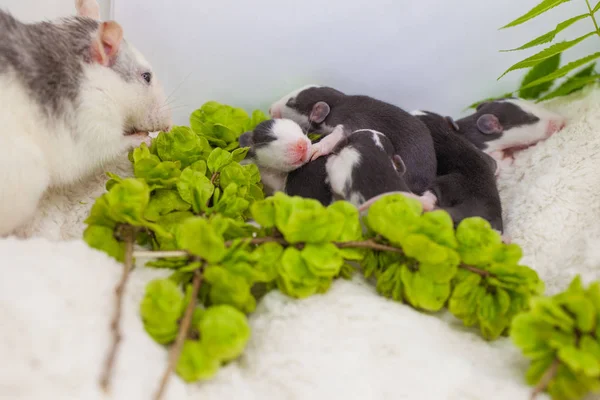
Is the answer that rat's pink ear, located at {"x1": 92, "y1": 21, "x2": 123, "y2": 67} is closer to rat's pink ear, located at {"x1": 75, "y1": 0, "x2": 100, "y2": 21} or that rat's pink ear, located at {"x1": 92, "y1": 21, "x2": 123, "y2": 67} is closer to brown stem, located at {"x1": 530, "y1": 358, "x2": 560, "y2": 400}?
rat's pink ear, located at {"x1": 75, "y1": 0, "x2": 100, "y2": 21}

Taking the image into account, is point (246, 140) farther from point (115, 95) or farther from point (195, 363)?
point (195, 363)

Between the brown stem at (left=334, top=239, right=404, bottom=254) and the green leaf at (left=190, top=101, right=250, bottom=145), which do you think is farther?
the green leaf at (left=190, top=101, right=250, bottom=145)

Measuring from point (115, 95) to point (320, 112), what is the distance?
0.84 m

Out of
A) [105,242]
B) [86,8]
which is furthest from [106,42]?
[105,242]

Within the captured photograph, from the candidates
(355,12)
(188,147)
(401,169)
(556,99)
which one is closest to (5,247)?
(188,147)

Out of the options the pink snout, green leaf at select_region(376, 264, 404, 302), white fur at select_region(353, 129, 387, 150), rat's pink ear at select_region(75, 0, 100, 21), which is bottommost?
green leaf at select_region(376, 264, 404, 302)

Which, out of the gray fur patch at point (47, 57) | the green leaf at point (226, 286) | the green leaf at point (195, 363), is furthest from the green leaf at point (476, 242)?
the gray fur patch at point (47, 57)

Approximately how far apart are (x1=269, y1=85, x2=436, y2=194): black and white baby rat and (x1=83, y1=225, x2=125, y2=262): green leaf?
0.97 metres

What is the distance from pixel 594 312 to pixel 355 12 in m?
1.66

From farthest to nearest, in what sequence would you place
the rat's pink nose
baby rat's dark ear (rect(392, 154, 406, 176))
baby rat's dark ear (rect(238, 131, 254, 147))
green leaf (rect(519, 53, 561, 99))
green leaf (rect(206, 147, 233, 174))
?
the rat's pink nose < green leaf (rect(519, 53, 561, 99)) < baby rat's dark ear (rect(238, 131, 254, 147)) < baby rat's dark ear (rect(392, 154, 406, 176)) < green leaf (rect(206, 147, 233, 174))

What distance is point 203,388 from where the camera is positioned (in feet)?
3.01

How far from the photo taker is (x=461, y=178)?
5.52 ft

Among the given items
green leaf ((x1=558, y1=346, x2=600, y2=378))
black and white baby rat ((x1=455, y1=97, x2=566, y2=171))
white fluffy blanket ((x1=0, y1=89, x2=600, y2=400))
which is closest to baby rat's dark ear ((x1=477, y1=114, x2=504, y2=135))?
black and white baby rat ((x1=455, y1=97, x2=566, y2=171))

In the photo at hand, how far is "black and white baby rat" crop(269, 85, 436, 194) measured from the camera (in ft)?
5.68
